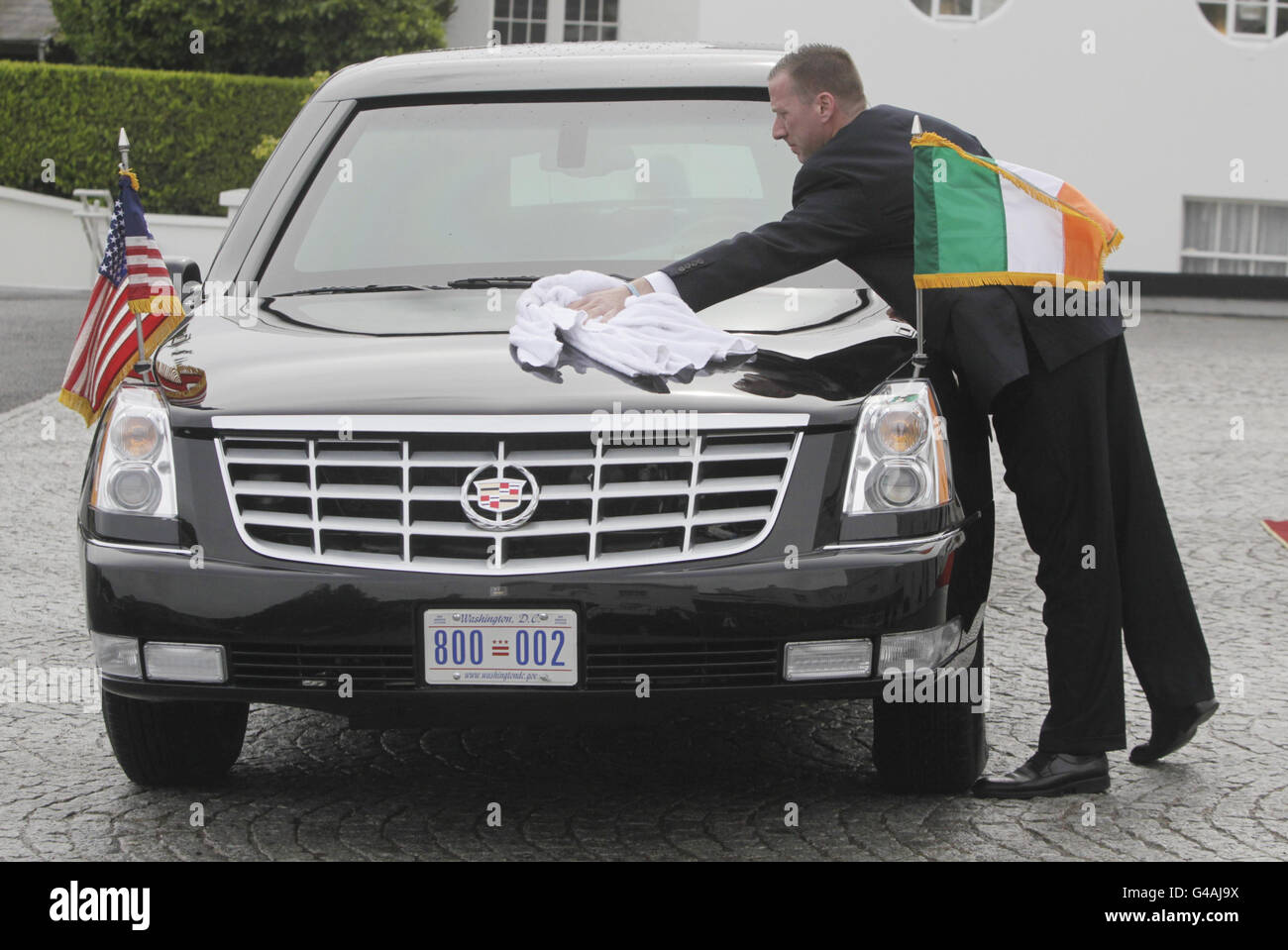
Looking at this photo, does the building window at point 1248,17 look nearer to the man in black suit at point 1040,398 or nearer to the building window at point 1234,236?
the building window at point 1234,236

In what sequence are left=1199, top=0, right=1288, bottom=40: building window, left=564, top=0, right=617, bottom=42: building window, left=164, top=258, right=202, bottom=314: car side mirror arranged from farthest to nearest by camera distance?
left=564, top=0, right=617, bottom=42: building window < left=1199, top=0, right=1288, bottom=40: building window < left=164, top=258, right=202, bottom=314: car side mirror

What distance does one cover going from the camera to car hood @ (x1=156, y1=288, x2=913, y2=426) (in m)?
4.00

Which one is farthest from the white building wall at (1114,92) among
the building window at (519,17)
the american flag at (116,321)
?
the american flag at (116,321)

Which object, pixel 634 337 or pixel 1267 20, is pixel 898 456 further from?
pixel 1267 20

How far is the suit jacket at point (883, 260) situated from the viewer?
175 inches

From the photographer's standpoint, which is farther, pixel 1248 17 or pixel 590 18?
pixel 590 18

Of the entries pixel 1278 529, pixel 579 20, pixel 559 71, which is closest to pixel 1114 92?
pixel 579 20

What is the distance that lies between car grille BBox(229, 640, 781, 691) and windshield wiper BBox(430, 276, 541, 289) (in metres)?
1.29

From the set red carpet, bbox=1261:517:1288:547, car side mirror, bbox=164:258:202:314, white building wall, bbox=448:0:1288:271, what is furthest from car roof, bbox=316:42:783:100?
white building wall, bbox=448:0:1288:271

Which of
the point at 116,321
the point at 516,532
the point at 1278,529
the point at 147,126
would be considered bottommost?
the point at 1278,529

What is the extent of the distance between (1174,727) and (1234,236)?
18440 mm

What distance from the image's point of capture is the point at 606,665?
12.9ft

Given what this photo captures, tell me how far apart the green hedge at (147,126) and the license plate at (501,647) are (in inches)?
771

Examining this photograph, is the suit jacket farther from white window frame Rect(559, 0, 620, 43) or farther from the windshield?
white window frame Rect(559, 0, 620, 43)
